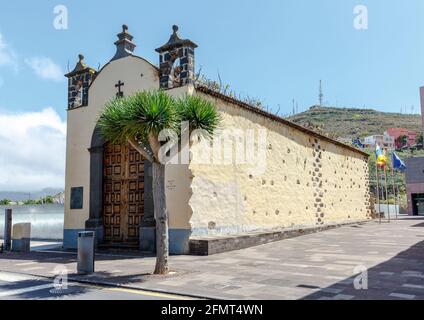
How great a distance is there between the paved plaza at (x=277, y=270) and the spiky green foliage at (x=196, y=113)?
3.03 metres

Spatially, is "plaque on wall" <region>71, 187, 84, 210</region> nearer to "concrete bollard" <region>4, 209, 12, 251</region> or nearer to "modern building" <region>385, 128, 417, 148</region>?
"concrete bollard" <region>4, 209, 12, 251</region>

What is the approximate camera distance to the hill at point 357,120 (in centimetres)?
8604

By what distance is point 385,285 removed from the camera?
21.4ft

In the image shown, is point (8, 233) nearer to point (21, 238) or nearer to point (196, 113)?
point (21, 238)

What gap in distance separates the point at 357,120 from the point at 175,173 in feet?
303

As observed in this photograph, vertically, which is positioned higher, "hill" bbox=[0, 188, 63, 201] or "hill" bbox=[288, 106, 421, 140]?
"hill" bbox=[288, 106, 421, 140]

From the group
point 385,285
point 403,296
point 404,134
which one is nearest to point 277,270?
point 385,285

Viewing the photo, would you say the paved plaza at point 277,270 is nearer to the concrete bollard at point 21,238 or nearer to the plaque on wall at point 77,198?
the concrete bollard at point 21,238

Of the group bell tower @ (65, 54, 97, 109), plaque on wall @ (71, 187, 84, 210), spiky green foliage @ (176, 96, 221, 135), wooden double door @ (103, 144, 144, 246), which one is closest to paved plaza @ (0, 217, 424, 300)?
wooden double door @ (103, 144, 144, 246)

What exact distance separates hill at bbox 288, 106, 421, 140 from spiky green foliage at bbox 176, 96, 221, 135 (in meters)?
75.6

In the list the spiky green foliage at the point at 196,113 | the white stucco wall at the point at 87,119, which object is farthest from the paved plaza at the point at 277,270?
the spiky green foliage at the point at 196,113

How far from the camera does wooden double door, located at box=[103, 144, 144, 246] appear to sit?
1253 centimetres
